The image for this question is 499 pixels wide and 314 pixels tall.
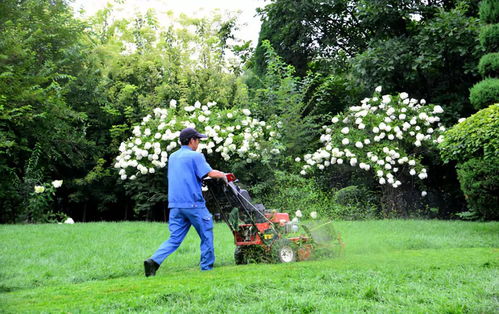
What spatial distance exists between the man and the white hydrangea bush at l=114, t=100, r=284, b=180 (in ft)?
24.2

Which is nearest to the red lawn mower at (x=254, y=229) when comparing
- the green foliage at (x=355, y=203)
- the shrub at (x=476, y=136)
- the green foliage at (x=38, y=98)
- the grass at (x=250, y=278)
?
the grass at (x=250, y=278)

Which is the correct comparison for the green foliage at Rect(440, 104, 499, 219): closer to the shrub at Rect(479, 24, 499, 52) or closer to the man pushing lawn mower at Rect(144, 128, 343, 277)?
the shrub at Rect(479, 24, 499, 52)

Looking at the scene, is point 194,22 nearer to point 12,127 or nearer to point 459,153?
point 12,127

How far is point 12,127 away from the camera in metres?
15.6

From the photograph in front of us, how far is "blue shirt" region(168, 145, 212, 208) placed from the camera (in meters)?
6.76

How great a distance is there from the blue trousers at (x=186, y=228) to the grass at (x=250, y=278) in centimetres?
26

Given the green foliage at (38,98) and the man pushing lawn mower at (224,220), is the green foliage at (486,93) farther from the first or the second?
the green foliage at (38,98)

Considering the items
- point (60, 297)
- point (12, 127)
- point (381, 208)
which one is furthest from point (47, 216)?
point (60, 297)

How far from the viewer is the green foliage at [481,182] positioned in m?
12.8

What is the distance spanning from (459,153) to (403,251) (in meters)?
3.61

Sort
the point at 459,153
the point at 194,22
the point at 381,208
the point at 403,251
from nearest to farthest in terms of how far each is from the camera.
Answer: the point at 403,251, the point at 459,153, the point at 381,208, the point at 194,22

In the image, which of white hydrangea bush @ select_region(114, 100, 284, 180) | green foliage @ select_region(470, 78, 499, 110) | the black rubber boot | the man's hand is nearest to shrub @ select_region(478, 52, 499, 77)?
green foliage @ select_region(470, 78, 499, 110)

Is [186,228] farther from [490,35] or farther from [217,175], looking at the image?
[490,35]

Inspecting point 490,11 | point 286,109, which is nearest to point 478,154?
point 490,11
